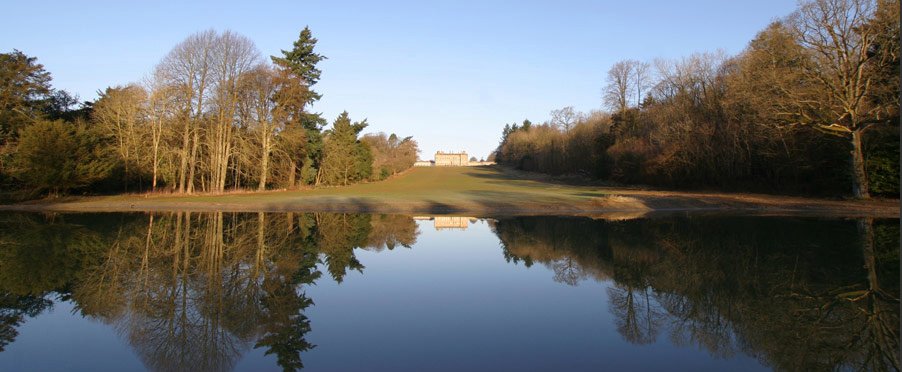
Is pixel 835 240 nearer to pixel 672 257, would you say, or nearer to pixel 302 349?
pixel 672 257

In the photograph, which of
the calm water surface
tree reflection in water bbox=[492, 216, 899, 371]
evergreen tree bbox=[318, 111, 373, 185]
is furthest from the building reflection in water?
evergreen tree bbox=[318, 111, 373, 185]

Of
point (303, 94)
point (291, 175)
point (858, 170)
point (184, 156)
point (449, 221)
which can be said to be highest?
point (303, 94)

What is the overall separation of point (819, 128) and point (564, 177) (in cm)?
3764

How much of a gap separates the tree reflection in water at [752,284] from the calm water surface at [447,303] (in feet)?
0.13

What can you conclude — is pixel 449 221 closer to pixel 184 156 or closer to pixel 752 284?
pixel 752 284

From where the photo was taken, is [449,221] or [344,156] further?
[344,156]

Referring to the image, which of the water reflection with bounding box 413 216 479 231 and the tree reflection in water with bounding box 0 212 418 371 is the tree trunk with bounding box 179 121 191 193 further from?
the water reflection with bounding box 413 216 479 231

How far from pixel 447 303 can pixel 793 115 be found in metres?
28.6

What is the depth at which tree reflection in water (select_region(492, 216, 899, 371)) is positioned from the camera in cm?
534

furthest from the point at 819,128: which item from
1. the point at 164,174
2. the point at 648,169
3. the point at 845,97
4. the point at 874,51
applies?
the point at 164,174

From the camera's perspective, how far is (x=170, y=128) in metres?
33.7

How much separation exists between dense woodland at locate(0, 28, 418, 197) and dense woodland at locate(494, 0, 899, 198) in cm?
3228

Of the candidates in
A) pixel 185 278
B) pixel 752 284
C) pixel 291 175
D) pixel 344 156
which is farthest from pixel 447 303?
pixel 344 156

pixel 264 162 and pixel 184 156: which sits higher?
pixel 184 156
